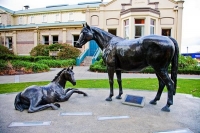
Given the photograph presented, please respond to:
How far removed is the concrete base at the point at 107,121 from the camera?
9.64ft

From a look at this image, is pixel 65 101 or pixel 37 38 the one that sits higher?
pixel 37 38

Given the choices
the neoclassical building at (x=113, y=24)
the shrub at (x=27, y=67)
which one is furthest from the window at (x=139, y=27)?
the shrub at (x=27, y=67)

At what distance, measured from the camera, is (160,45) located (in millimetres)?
3754

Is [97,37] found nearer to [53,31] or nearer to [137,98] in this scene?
[137,98]

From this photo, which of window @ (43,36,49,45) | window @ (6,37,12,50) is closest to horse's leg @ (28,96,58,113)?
window @ (43,36,49,45)

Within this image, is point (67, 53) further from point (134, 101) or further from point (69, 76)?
point (134, 101)

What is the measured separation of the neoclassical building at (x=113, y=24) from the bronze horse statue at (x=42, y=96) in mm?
17591

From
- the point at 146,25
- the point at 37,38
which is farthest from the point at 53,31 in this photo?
the point at 146,25

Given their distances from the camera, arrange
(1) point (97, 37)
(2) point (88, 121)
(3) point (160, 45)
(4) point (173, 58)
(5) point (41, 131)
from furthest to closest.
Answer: (1) point (97, 37) < (4) point (173, 58) < (3) point (160, 45) < (2) point (88, 121) < (5) point (41, 131)

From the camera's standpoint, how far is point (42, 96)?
409cm

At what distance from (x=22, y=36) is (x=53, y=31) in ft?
19.3

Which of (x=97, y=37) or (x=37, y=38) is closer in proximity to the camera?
(x=97, y=37)

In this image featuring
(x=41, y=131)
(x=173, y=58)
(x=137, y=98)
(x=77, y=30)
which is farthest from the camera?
(x=77, y=30)

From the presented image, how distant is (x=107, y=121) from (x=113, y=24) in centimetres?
2107
